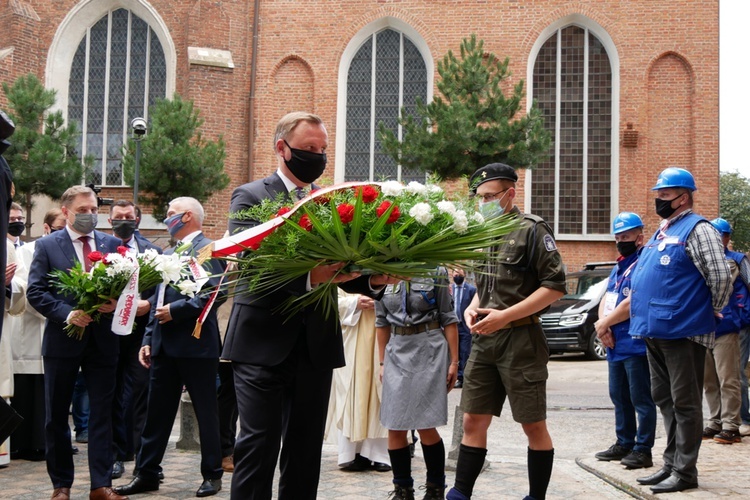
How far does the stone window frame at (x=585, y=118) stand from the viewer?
28516mm

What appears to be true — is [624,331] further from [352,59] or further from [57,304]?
[352,59]

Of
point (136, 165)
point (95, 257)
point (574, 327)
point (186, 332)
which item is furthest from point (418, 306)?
point (136, 165)

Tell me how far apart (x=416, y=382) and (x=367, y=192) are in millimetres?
2892

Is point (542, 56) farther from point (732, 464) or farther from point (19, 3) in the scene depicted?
point (732, 464)

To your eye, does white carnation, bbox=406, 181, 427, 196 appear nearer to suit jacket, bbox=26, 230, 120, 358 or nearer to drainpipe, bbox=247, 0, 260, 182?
suit jacket, bbox=26, 230, 120, 358

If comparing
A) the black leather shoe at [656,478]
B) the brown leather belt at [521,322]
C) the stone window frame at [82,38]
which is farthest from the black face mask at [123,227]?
the stone window frame at [82,38]

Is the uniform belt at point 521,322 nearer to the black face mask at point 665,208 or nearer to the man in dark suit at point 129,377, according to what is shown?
the black face mask at point 665,208

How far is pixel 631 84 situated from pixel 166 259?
24.7 metres

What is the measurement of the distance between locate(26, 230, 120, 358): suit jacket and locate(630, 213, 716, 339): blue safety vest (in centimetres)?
403

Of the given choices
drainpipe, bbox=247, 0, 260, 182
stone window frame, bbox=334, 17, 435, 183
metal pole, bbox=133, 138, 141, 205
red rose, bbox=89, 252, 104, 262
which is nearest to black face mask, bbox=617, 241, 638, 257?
red rose, bbox=89, 252, 104, 262

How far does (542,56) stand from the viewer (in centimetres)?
2919

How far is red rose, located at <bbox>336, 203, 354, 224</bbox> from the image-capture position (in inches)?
153

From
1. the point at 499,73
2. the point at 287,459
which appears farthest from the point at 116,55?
the point at 287,459

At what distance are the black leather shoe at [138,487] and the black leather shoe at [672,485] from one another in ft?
12.1
